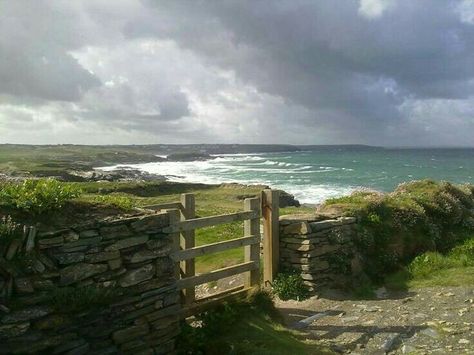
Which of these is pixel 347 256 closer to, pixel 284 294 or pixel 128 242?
pixel 284 294

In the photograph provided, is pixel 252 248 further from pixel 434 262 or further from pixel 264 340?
pixel 434 262

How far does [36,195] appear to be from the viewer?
6.43m

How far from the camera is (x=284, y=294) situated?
10.8 meters

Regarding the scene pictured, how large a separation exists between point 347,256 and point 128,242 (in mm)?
6484

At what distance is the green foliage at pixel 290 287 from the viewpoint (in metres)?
10.8

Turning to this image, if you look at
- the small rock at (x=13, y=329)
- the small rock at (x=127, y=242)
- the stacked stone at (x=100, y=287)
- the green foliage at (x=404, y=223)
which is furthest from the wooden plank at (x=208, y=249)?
the green foliage at (x=404, y=223)

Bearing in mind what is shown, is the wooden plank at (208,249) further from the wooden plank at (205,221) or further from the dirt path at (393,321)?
the dirt path at (393,321)

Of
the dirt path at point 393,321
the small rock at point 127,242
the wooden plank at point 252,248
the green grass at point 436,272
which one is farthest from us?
the green grass at point 436,272

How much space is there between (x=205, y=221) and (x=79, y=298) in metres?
3.04

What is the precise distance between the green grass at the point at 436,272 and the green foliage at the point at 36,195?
8.21 metres

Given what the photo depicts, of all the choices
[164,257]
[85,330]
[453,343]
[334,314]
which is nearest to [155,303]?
[164,257]

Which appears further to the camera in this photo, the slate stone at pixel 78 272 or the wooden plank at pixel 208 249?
the wooden plank at pixel 208 249

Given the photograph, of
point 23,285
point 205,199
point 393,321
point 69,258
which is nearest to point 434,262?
point 393,321

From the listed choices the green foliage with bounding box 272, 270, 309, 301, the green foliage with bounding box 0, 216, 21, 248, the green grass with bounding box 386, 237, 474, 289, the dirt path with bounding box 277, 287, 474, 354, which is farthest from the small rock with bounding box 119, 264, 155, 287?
the green grass with bounding box 386, 237, 474, 289
